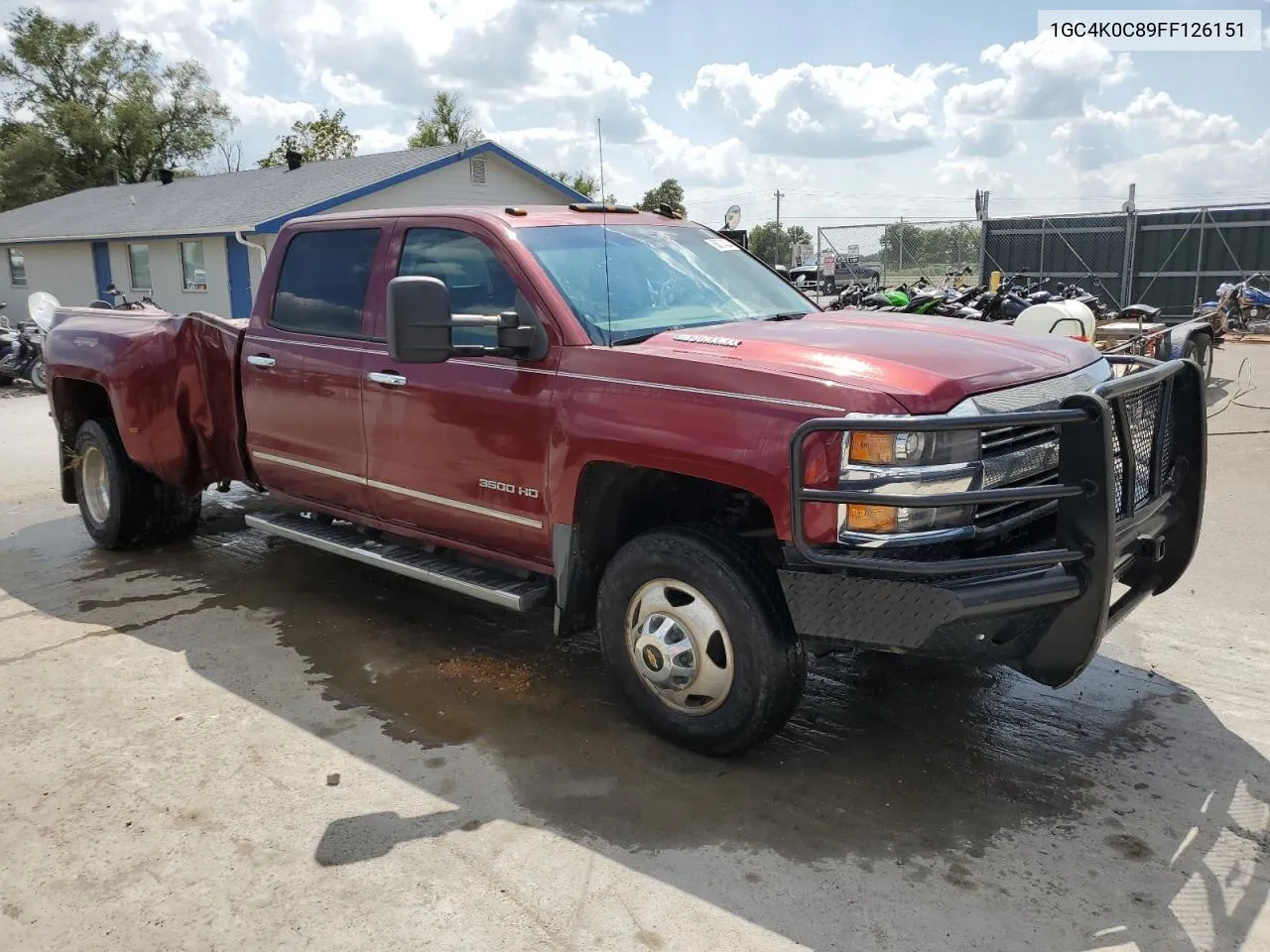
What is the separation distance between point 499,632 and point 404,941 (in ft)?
7.79

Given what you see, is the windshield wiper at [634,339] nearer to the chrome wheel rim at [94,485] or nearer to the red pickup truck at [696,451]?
the red pickup truck at [696,451]

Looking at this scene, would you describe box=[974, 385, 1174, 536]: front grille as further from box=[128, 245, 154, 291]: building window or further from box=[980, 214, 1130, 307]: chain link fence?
box=[128, 245, 154, 291]: building window

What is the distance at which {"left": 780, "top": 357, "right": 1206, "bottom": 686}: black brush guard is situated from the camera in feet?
9.90

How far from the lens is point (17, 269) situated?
92.8ft

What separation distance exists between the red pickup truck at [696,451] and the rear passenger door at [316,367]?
0.02 meters

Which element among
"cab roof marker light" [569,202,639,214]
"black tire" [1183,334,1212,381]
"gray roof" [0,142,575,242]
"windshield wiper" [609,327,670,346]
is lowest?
"black tire" [1183,334,1212,381]

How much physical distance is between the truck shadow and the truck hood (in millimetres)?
1399

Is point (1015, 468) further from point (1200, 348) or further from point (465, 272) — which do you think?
point (1200, 348)

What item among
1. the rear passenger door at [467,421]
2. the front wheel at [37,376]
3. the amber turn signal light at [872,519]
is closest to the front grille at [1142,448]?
the amber turn signal light at [872,519]

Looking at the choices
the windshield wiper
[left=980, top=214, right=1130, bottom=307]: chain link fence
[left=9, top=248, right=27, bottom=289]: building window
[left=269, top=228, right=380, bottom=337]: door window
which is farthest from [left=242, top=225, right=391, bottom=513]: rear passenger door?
[left=9, top=248, right=27, bottom=289]: building window

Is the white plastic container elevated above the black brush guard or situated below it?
above

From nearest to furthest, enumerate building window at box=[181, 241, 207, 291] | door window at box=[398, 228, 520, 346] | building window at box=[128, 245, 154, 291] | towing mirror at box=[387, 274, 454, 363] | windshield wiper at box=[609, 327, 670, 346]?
towing mirror at box=[387, 274, 454, 363] < windshield wiper at box=[609, 327, 670, 346] < door window at box=[398, 228, 520, 346] < building window at box=[181, 241, 207, 291] < building window at box=[128, 245, 154, 291]

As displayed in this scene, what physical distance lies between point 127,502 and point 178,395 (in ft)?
3.12

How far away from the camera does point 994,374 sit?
3344mm
